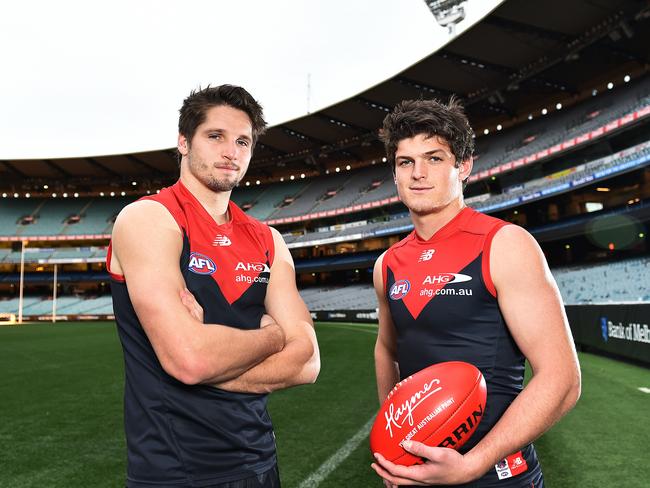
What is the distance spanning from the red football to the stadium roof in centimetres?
1844

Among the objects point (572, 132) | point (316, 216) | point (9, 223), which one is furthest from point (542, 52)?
point (9, 223)

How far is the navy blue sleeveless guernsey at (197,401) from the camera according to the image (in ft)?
6.24

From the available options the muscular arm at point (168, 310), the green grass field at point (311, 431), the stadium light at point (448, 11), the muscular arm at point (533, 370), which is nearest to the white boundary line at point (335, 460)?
the green grass field at point (311, 431)

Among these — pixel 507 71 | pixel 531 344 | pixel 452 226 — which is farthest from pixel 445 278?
pixel 507 71

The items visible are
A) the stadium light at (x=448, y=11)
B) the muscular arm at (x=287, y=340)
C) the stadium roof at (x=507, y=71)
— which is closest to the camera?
the muscular arm at (x=287, y=340)

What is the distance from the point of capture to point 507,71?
2988 centimetres

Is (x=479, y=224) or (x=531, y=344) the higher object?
(x=479, y=224)

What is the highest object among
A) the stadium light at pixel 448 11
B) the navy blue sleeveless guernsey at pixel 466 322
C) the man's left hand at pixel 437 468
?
the stadium light at pixel 448 11

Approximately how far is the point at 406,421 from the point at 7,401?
27.1ft

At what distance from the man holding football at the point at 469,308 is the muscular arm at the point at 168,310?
678 millimetres

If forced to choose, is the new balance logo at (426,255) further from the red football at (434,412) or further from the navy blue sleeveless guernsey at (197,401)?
the navy blue sleeveless guernsey at (197,401)

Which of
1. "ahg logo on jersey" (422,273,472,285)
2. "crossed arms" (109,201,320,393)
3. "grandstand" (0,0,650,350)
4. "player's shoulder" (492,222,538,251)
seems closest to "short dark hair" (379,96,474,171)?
"player's shoulder" (492,222,538,251)

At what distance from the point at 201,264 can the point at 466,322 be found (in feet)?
3.73

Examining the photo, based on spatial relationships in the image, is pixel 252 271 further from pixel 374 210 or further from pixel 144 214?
pixel 374 210
